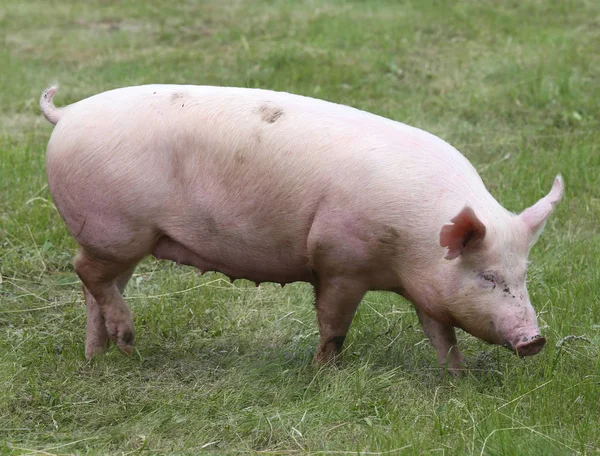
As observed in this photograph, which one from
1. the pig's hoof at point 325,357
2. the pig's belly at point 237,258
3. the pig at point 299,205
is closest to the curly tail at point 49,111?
the pig at point 299,205

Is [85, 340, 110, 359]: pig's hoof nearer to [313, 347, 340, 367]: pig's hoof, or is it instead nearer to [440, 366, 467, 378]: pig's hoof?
[313, 347, 340, 367]: pig's hoof

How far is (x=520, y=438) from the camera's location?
11.4ft

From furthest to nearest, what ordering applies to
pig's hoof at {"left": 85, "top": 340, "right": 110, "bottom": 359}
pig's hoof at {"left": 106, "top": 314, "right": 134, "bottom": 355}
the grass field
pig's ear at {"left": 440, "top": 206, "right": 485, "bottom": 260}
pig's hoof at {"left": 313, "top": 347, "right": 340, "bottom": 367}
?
pig's hoof at {"left": 85, "top": 340, "right": 110, "bottom": 359}
pig's hoof at {"left": 106, "top": 314, "right": 134, "bottom": 355}
pig's hoof at {"left": 313, "top": 347, "right": 340, "bottom": 367}
the grass field
pig's ear at {"left": 440, "top": 206, "right": 485, "bottom": 260}

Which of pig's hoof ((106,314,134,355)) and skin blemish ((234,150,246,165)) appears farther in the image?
pig's hoof ((106,314,134,355))

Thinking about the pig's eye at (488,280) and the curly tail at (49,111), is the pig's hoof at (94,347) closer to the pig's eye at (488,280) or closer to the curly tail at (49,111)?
the curly tail at (49,111)

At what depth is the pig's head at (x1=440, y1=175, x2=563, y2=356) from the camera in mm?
3756

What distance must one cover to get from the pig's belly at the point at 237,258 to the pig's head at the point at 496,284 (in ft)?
2.10

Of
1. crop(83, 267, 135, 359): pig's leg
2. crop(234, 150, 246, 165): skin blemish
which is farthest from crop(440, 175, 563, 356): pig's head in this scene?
crop(83, 267, 135, 359): pig's leg

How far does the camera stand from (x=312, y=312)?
492 centimetres

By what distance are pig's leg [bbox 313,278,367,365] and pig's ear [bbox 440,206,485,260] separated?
0.47m

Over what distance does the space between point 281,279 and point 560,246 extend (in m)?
1.86

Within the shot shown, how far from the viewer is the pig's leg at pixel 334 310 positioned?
406 cm

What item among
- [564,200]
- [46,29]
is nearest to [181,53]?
[46,29]

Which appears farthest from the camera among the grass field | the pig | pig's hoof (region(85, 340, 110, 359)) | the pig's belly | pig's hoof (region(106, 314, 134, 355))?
pig's hoof (region(85, 340, 110, 359))
